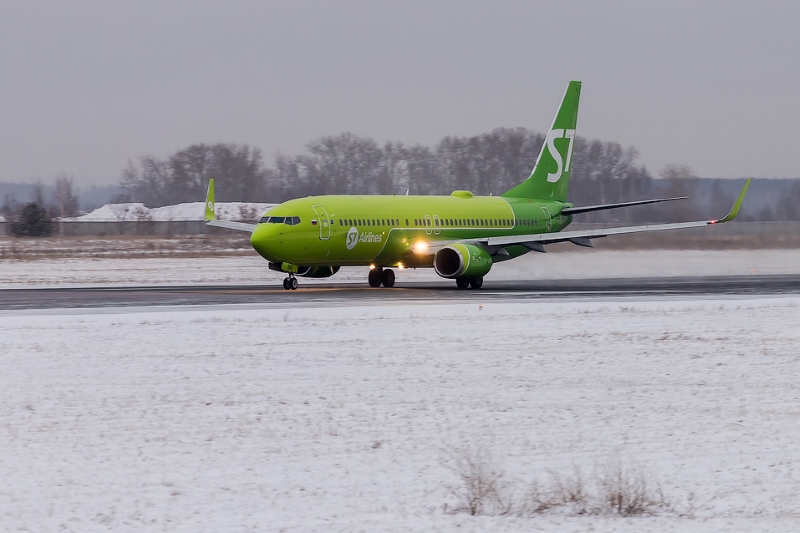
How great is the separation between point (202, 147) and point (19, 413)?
136 meters

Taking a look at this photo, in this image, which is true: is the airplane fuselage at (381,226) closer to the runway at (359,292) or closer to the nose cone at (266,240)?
the nose cone at (266,240)

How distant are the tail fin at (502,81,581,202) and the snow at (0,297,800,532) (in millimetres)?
24302

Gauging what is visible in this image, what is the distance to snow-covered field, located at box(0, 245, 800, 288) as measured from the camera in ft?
148

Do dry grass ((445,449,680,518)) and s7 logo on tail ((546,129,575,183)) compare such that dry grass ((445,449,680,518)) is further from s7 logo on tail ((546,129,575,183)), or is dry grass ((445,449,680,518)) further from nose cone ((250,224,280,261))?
s7 logo on tail ((546,129,575,183))

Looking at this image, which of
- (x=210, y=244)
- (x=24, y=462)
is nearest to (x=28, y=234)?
(x=210, y=244)

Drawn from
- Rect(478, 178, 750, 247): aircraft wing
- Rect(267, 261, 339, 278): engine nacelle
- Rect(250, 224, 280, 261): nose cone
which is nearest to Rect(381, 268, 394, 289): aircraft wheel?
Rect(267, 261, 339, 278): engine nacelle

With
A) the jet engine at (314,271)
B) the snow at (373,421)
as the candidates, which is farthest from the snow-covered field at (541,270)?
the snow at (373,421)

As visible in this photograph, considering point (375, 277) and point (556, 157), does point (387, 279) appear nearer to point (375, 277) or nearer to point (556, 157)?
point (375, 277)

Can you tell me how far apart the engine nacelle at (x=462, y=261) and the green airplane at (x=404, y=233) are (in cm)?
3

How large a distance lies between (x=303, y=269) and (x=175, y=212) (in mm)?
98923

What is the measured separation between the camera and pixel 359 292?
35594 millimetres

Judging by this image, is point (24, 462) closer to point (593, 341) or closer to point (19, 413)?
point (19, 413)

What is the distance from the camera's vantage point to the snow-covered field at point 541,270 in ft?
148

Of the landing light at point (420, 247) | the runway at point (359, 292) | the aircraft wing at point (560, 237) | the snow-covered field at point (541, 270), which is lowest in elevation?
the runway at point (359, 292)
